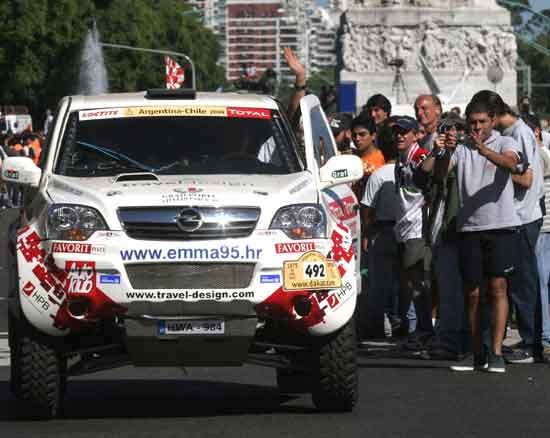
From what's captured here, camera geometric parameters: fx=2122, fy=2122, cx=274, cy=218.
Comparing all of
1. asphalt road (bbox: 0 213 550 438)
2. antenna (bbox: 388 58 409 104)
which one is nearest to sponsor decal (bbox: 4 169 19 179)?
asphalt road (bbox: 0 213 550 438)

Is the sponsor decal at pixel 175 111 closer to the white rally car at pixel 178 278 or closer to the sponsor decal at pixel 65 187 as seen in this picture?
the white rally car at pixel 178 278

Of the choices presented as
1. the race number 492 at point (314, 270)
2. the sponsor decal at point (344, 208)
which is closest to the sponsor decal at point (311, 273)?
the race number 492 at point (314, 270)

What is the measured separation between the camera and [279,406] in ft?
37.8

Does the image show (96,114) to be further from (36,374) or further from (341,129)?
(341,129)

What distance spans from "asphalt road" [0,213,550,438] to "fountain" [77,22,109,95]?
257ft

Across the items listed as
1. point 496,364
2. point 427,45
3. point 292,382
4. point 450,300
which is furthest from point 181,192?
point 427,45

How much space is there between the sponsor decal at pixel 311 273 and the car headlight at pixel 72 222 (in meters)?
0.94

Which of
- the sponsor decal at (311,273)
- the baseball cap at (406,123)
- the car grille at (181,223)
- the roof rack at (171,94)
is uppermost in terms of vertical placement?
the roof rack at (171,94)

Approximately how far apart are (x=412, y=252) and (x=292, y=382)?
371cm

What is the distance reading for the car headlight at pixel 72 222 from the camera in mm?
10508

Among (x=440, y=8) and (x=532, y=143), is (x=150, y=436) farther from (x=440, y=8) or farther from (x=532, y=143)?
(x=440, y=8)

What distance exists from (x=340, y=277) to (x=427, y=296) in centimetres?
497

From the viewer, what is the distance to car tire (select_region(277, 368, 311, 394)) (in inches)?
471

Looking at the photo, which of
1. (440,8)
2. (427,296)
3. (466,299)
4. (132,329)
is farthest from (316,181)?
(440,8)
